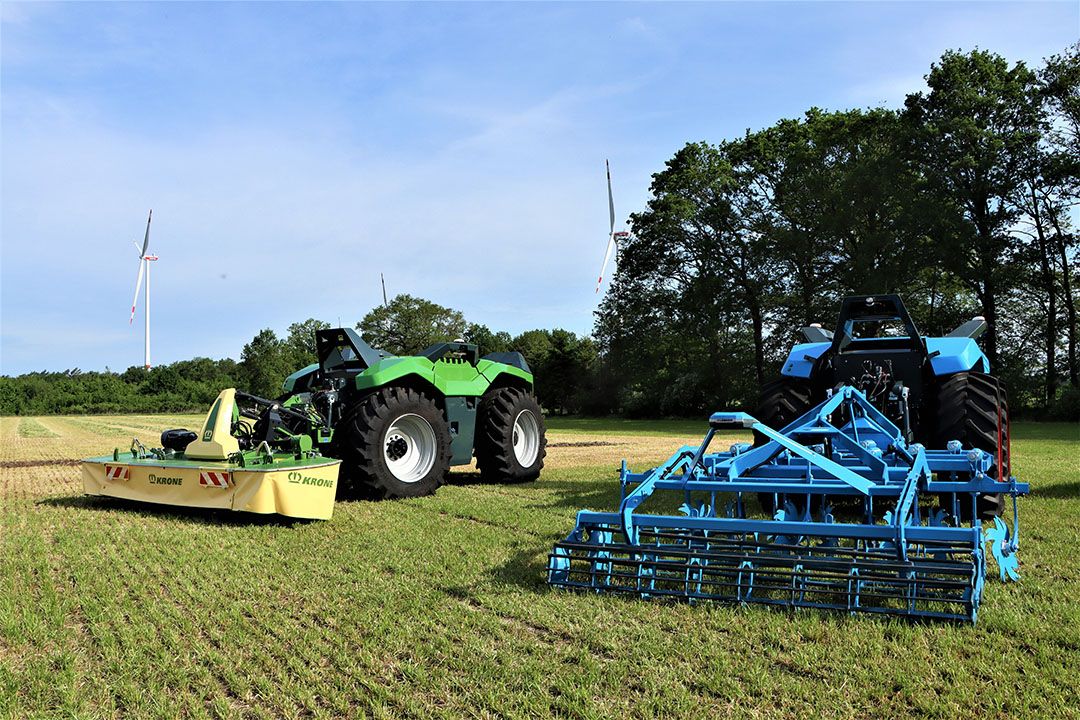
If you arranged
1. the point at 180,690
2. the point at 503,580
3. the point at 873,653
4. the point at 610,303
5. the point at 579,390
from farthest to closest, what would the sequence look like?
the point at 579,390 → the point at 610,303 → the point at 503,580 → the point at 873,653 → the point at 180,690

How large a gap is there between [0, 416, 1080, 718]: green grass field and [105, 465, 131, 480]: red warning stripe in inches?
60.9

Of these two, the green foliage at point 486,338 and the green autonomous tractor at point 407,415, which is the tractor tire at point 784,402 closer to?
the green autonomous tractor at point 407,415

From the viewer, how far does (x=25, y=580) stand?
16.2 ft

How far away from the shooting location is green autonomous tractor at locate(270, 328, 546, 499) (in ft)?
26.3

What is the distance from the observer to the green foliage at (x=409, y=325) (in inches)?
2542

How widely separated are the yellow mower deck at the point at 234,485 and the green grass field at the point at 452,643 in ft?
2.20

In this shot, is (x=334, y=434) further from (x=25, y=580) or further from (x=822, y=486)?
(x=822, y=486)

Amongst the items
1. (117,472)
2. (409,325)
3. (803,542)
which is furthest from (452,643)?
(409,325)

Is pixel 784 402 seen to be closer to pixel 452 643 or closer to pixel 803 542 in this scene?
pixel 803 542

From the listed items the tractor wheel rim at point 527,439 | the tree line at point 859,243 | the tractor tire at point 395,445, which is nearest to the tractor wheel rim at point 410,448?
the tractor tire at point 395,445

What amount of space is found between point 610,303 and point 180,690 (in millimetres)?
35316

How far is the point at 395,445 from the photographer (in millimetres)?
8492

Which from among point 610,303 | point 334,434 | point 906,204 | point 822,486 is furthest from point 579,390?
point 822,486

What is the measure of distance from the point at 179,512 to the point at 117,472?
71cm
